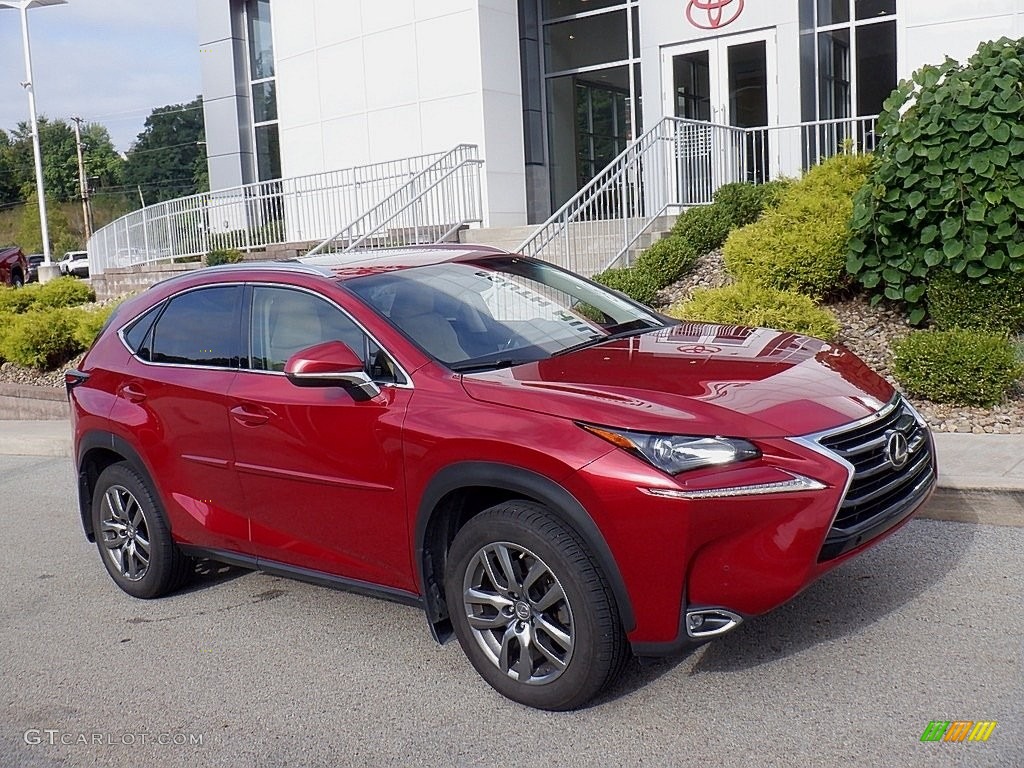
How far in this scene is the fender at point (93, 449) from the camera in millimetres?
5520

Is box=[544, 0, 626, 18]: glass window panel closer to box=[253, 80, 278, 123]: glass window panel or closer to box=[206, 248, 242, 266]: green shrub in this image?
box=[253, 80, 278, 123]: glass window panel

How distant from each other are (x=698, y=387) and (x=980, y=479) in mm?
2919

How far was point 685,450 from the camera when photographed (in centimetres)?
365

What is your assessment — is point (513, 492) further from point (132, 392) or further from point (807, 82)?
point (807, 82)

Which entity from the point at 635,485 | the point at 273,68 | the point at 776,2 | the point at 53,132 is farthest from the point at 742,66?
the point at 53,132

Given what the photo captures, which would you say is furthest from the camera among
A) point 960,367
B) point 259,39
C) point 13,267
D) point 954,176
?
point 13,267

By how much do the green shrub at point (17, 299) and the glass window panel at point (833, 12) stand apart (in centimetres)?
1326

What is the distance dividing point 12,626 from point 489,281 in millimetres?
3105

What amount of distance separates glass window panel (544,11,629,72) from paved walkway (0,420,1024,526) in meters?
15.3

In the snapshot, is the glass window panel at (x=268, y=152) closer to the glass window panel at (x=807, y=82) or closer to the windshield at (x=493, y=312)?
the glass window panel at (x=807, y=82)

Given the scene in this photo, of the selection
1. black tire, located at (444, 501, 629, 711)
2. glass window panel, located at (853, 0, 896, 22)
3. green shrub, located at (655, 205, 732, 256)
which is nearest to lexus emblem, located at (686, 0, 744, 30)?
glass window panel, located at (853, 0, 896, 22)

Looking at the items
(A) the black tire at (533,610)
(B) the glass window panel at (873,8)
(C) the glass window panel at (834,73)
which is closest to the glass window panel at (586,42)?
(C) the glass window panel at (834,73)

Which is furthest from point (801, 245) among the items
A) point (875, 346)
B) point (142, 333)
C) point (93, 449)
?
point (93, 449)

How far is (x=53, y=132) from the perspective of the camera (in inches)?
4053
